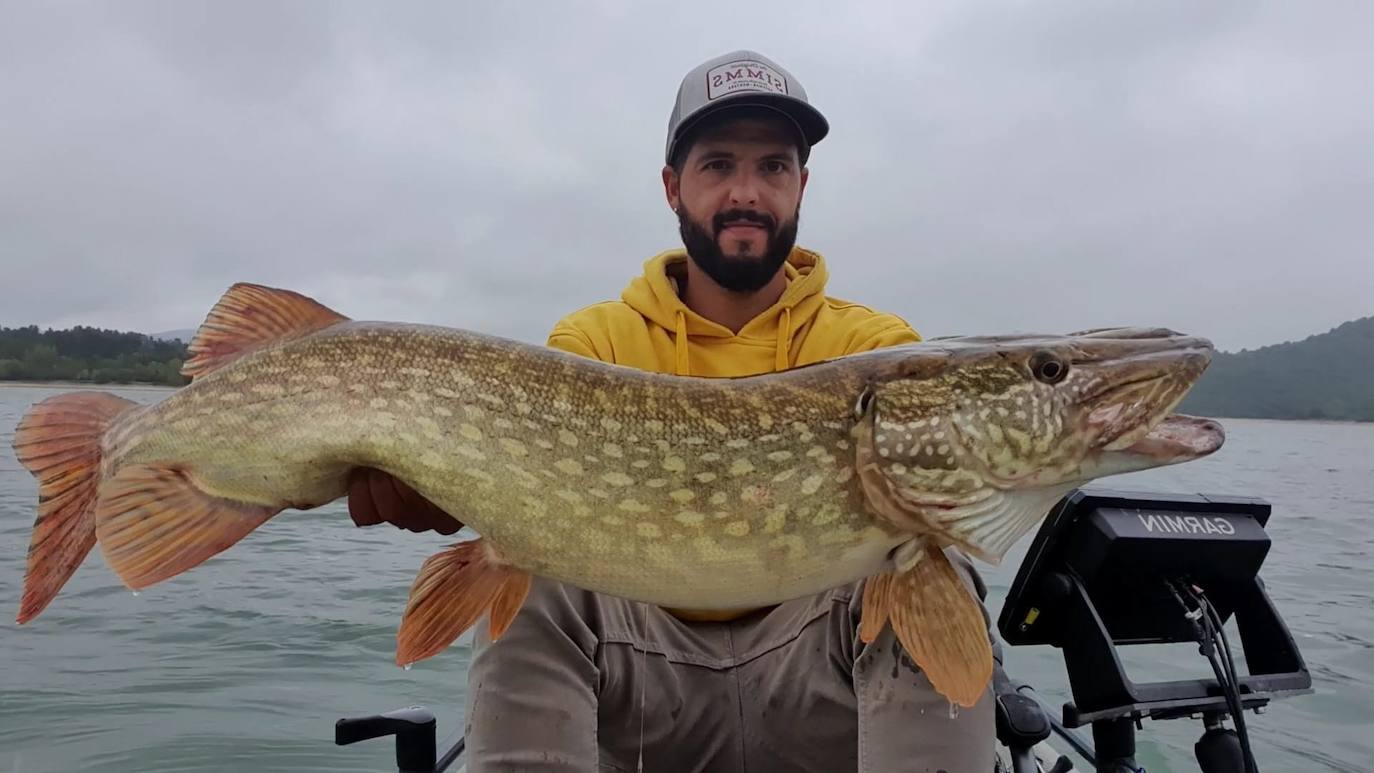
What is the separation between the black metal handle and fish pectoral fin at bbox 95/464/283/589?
62 cm

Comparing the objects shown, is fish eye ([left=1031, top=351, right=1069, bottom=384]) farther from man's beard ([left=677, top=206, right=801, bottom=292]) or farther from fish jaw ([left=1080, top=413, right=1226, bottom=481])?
man's beard ([left=677, top=206, right=801, bottom=292])

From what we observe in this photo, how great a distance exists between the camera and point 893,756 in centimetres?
185

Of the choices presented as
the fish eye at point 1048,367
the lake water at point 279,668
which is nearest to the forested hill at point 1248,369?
the lake water at point 279,668

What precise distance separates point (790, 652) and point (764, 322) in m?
1.13

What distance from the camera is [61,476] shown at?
1.98m

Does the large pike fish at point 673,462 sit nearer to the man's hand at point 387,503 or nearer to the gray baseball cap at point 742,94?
the man's hand at point 387,503

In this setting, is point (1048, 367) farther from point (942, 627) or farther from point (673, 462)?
point (673, 462)

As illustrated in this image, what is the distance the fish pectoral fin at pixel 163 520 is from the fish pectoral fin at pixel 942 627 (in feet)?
4.58

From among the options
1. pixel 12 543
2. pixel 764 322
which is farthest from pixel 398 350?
pixel 12 543

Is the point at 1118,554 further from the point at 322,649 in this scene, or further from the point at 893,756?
the point at 322,649

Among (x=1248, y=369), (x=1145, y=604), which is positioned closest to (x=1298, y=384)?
(x=1248, y=369)

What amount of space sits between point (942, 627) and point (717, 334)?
134 cm

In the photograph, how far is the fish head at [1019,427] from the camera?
1.76 meters

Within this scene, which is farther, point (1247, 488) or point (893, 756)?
point (1247, 488)
